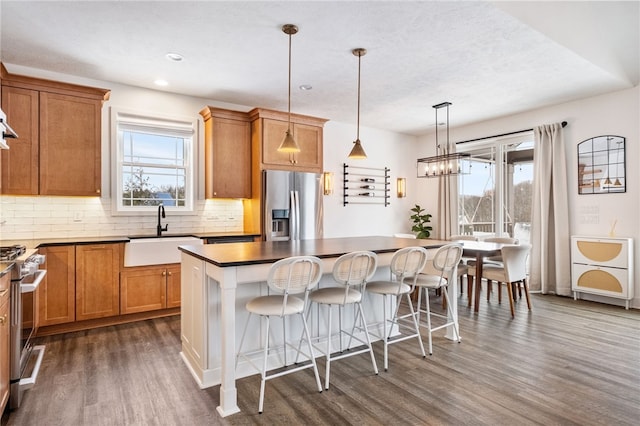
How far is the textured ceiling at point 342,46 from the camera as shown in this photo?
296 cm

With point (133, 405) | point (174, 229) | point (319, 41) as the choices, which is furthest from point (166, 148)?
point (133, 405)

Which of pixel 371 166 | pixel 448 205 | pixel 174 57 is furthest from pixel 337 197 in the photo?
pixel 174 57

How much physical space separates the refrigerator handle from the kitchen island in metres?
2.10

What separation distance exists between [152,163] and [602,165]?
6.08m

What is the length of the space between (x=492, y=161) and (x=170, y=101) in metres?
5.30

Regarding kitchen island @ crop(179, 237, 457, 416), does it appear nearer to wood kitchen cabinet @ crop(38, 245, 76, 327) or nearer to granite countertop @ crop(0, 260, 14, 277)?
granite countertop @ crop(0, 260, 14, 277)

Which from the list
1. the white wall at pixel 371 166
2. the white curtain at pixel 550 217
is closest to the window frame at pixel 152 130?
the white wall at pixel 371 166

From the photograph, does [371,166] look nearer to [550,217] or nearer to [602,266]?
[550,217]

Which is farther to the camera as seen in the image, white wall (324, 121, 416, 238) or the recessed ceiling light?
white wall (324, 121, 416, 238)

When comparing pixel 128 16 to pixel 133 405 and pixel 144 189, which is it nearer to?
pixel 144 189

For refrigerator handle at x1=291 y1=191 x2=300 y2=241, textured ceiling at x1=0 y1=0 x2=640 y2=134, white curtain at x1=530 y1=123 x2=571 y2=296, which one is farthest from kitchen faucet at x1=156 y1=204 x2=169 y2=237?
white curtain at x1=530 y1=123 x2=571 y2=296

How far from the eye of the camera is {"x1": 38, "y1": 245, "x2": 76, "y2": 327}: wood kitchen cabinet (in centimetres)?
366

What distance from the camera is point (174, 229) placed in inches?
195

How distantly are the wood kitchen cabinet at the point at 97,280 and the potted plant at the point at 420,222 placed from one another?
5.07 metres
